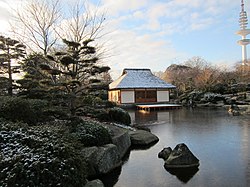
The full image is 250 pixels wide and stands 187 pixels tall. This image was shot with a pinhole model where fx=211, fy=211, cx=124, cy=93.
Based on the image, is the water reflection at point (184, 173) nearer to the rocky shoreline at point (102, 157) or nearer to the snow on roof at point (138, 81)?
the rocky shoreline at point (102, 157)

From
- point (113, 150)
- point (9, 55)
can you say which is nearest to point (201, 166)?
point (113, 150)

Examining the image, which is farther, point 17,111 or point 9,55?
point 9,55

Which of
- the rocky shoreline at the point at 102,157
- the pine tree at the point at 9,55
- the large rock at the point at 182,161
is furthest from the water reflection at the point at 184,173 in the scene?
the pine tree at the point at 9,55

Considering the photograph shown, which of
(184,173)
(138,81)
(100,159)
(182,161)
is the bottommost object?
(184,173)

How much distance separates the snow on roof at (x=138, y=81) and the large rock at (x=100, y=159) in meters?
16.2

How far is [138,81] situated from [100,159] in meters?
18.3

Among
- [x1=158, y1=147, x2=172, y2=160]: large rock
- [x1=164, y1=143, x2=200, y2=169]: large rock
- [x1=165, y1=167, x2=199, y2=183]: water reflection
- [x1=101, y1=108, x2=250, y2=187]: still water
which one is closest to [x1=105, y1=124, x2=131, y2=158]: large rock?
[x1=101, y1=108, x2=250, y2=187]: still water

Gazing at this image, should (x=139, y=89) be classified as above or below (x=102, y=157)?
above

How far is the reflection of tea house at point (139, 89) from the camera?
21219 mm

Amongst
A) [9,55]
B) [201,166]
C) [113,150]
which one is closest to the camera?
[201,166]

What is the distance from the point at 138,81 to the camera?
22.3 metres

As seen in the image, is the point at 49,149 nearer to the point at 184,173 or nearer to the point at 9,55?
the point at 184,173

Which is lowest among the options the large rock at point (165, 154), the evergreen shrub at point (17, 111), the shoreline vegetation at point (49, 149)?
the large rock at point (165, 154)

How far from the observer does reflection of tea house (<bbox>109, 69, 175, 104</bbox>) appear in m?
21.2
